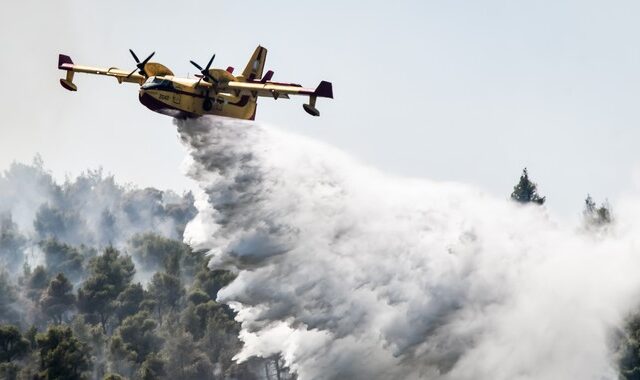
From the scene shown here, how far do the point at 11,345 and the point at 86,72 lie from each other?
115 ft

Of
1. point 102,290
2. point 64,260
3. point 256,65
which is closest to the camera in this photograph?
point 256,65

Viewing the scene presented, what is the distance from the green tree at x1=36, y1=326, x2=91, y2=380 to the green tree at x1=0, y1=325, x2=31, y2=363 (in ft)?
23.5

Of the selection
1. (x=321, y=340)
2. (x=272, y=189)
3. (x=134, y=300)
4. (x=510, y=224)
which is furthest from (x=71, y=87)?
(x=134, y=300)

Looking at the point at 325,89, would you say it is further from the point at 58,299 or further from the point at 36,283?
the point at 36,283

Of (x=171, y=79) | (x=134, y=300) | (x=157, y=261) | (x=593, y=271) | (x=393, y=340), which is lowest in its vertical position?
(x=393, y=340)

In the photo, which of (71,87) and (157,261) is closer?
(71,87)

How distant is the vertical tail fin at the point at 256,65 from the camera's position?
68.9m

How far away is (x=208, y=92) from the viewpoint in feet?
205

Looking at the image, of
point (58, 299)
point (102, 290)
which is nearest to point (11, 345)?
point (102, 290)

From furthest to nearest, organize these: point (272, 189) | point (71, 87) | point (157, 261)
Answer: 1. point (157, 261)
2. point (71, 87)
3. point (272, 189)

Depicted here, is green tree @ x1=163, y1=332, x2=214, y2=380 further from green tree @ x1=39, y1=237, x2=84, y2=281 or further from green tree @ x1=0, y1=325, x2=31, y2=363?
green tree @ x1=39, y1=237, x2=84, y2=281

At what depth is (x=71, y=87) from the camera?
68375 mm

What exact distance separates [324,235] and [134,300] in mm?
72981

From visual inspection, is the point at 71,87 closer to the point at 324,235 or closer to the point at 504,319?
the point at 324,235
